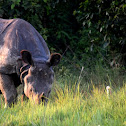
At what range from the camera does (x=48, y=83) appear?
5133mm

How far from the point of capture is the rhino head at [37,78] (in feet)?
16.5

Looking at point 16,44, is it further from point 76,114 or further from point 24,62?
point 76,114

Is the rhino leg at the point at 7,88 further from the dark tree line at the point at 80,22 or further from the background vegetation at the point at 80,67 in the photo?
the dark tree line at the point at 80,22

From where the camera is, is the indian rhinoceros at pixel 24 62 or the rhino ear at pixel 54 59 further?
the rhino ear at pixel 54 59

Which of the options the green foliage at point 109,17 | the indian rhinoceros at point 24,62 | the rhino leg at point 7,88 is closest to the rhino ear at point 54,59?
the indian rhinoceros at point 24,62

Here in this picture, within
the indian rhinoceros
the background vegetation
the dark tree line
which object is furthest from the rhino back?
the dark tree line

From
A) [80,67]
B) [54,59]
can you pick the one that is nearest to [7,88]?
[54,59]

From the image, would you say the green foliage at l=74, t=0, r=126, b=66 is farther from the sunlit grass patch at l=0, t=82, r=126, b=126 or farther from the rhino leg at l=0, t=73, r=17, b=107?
the sunlit grass patch at l=0, t=82, r=126, b=126

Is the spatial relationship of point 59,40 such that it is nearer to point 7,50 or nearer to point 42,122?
point 7,50

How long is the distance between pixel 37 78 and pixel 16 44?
797 mm

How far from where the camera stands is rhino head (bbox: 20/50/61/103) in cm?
502

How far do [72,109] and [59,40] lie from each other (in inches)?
270

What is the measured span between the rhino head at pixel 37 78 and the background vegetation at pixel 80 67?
0.55ft

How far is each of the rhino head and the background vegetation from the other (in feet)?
0.55
